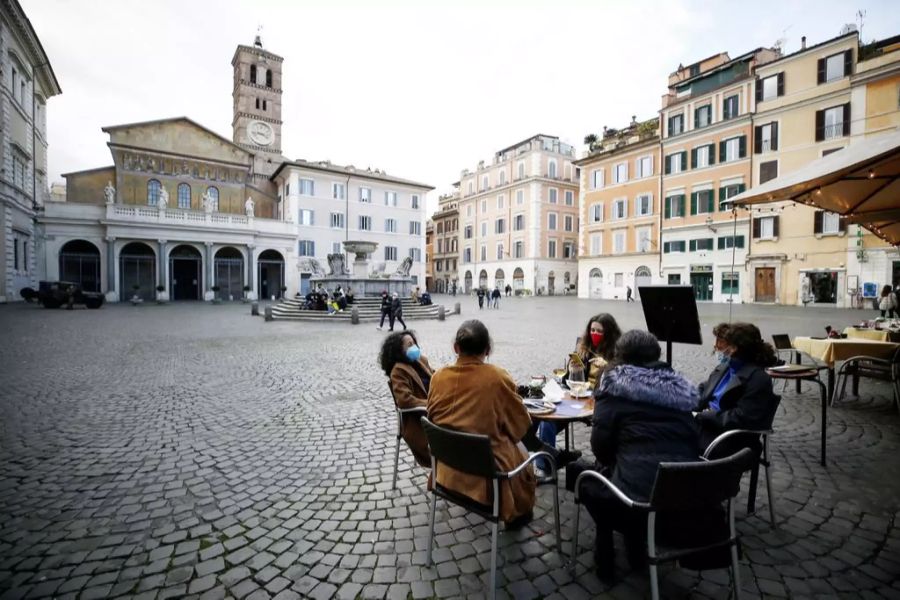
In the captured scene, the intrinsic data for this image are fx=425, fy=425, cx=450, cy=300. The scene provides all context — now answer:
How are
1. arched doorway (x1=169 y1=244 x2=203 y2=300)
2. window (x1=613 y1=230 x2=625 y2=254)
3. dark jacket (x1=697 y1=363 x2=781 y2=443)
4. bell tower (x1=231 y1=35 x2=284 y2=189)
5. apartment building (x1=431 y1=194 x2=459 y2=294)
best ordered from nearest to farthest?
dark jacket (x1=697 y1=363 x2=781 y2=443) < arched doorway (x1=169 y1=244 x2=203 y2=300) < window (x1=613 y1=230 x2=625 y2=254) < bell tower (x1=231 y1=35 x2=284 y2=189) < apartment building (x1=431 y1=194 x2=459 y2=294)

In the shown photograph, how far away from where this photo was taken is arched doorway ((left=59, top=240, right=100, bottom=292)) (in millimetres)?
31031

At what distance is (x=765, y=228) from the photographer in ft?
95.8

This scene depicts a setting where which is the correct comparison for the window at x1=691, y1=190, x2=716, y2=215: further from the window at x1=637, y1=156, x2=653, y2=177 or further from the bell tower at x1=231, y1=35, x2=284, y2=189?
the bell tower at x1=231, y1=35, x2=284, y2=189

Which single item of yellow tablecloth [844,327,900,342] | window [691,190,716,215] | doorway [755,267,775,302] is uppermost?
window [691,190,716,215]

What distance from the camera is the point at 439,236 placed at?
226 feet

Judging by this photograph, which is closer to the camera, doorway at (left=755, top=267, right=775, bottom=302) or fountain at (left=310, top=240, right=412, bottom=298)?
fountain at (left=310, top=240, right=412, bottom=298)

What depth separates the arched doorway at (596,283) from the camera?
1630 inches

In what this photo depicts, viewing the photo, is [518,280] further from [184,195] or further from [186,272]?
[184,195]

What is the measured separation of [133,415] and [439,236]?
64521 mm

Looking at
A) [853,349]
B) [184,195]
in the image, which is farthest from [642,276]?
[184,195]

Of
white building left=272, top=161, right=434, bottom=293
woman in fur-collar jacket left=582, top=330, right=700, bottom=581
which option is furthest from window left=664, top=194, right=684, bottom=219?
woman in fur-collar jacket left=582, top=330, right=700, bottom=581

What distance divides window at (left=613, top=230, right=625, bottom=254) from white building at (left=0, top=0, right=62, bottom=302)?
1698 inches

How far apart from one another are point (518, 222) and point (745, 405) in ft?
166

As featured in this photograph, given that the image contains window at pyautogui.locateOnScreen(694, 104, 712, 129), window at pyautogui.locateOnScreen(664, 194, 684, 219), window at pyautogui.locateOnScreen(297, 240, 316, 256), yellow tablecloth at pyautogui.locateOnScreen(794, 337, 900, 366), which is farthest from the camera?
window at pyautogui.locateOnScreen(297, 240, 316, 256)
